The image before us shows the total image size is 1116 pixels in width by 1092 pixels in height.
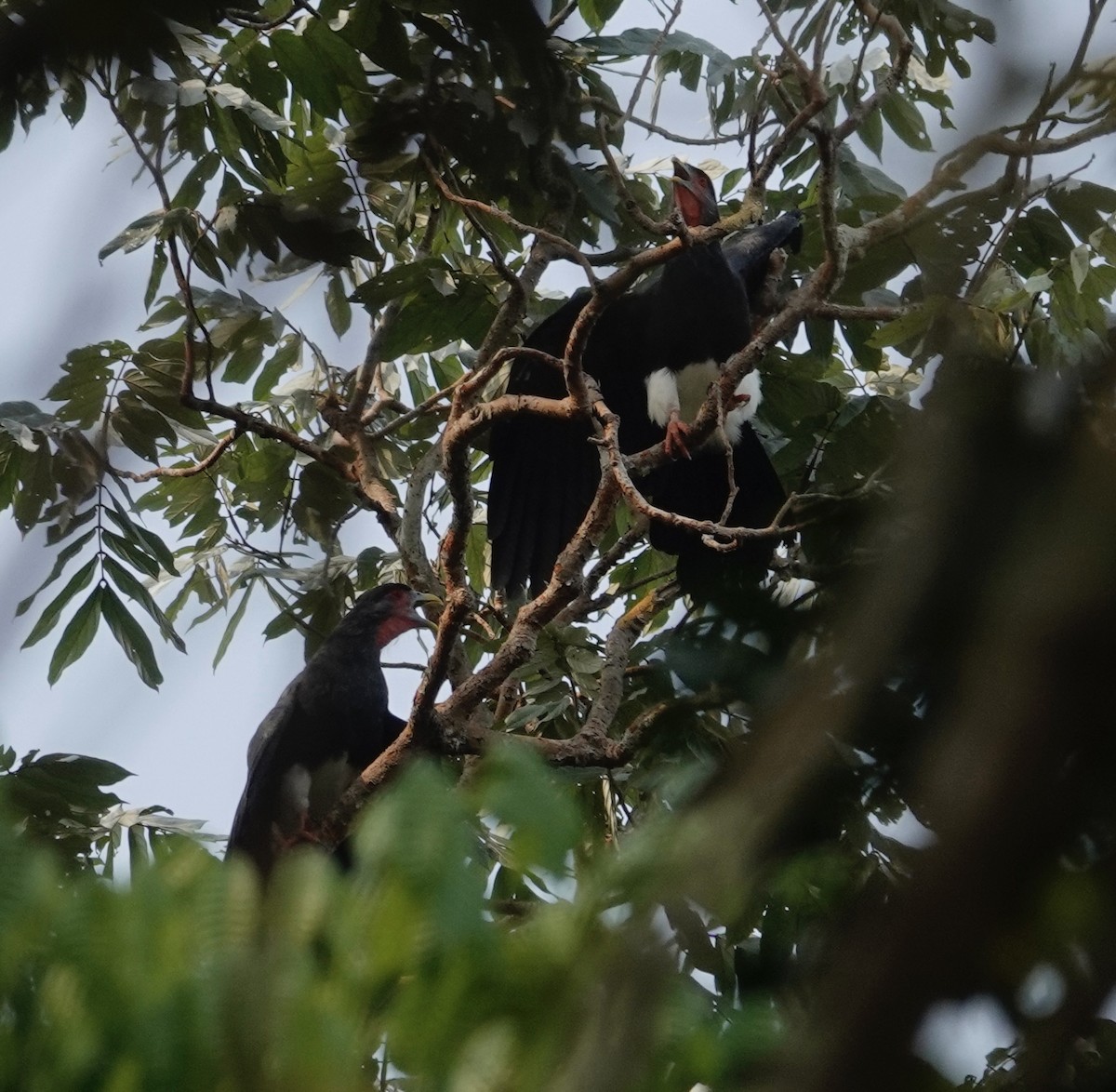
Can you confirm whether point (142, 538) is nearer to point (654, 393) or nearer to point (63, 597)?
point (63, 597)

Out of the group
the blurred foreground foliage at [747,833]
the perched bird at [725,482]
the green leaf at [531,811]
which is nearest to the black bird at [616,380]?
the perched bird at [725,482]

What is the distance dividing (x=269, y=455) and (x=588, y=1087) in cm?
303

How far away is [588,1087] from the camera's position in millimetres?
640

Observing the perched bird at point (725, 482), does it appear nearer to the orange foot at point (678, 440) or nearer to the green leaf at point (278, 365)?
the orange foot at point (678, 440)

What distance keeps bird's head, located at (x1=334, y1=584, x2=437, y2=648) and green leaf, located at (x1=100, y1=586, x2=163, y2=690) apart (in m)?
0.94

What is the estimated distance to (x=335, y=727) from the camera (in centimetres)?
381

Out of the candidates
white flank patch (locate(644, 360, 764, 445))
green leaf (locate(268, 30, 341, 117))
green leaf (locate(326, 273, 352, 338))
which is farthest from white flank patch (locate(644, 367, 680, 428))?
green leaf (locate(268, 30, 341, 117))

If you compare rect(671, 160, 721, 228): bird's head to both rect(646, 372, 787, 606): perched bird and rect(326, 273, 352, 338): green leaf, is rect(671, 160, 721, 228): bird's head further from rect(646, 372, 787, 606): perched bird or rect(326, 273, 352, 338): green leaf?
rect(326, 273, 352, 338): green leaf

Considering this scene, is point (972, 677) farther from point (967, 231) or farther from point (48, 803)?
point (48, 803)

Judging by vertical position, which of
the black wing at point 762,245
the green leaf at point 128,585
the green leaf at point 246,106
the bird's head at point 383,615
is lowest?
the green leaf at point 128,585

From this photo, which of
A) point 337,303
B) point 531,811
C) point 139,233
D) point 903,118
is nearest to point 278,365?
point 337,303

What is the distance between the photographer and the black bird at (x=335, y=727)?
379 cm

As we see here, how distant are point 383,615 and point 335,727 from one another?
13.8 inches

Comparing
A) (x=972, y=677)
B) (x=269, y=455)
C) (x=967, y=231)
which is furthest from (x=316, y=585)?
(x=972, y=677)
